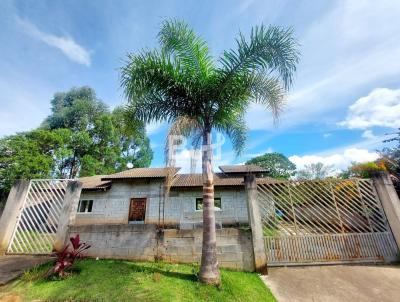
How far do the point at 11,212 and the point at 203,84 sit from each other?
770 cm

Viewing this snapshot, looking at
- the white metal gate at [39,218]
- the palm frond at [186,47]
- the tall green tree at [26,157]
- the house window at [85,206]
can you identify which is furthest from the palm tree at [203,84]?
the tall green tree at [26,157]

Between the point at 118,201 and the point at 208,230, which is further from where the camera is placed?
the point at 118,201

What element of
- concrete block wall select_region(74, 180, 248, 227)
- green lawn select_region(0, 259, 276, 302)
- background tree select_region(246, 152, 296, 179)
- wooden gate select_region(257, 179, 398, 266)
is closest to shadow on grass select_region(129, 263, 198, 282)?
green lawn select_region(0, 259, 276, 302)

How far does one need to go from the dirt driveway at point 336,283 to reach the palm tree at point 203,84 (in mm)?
1877

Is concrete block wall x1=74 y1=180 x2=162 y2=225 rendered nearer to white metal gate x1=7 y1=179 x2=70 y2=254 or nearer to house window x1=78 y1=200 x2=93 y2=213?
house window x1=78 y1=200 x2=93 y2=213

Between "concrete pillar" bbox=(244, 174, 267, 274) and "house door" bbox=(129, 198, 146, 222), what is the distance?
1201 centimetres

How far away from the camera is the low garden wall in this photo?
6090mm

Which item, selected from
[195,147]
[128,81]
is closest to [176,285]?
[195,147]

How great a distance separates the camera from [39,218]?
23.9 ft

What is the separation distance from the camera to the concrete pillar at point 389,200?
6.34 meters

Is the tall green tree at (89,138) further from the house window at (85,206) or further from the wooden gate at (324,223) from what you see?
the wooden gate at (324,223)

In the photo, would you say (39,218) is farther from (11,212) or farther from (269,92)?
(269,92)

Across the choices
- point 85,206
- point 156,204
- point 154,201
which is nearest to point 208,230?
point 156,204

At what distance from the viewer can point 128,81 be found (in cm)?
574
